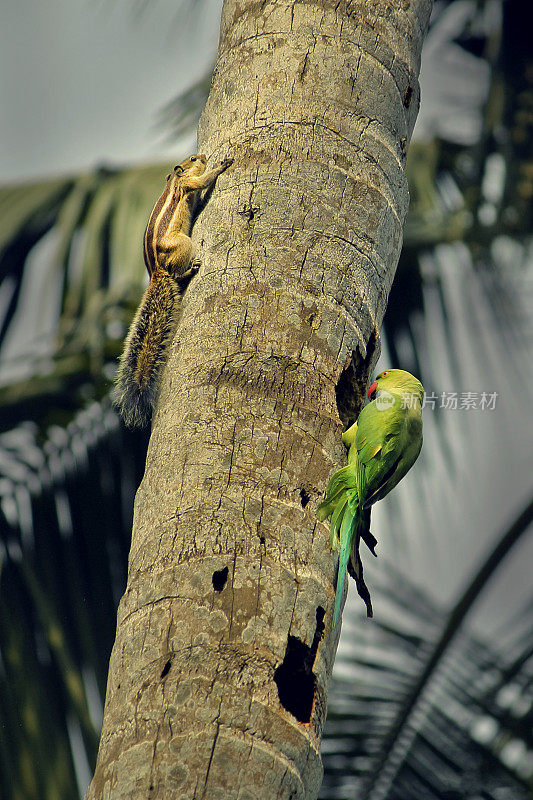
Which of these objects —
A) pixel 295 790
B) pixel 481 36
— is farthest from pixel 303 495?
pixel 481 36

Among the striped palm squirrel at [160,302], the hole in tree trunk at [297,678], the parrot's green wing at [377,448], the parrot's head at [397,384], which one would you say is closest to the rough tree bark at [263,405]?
the hole in tree trunk at [297,678]

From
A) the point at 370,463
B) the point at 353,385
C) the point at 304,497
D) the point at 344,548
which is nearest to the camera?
the point at 304,497

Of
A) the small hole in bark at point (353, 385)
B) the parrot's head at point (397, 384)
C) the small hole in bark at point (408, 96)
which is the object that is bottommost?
the small hole in bark at point (353, 385)

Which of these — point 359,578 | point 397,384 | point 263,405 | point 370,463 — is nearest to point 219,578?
point 263,405

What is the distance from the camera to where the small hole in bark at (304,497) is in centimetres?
188

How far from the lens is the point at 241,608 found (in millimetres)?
1688

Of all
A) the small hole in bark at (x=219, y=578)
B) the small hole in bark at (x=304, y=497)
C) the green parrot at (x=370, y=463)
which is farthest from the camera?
the green parrot at (x=370, y=463)

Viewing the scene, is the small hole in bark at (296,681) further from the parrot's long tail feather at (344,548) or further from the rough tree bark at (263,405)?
the parrot's long tail feather at (344,548)

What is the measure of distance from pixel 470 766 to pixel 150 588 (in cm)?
385

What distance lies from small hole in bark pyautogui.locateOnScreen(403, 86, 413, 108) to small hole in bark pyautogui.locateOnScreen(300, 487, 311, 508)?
1358mm

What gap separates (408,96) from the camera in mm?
2684

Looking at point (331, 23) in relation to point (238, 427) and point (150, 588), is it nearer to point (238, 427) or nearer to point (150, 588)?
point (238, 427)

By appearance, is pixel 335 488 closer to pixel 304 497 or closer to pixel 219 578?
pixel 304 497

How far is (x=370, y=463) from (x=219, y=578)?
963mm
